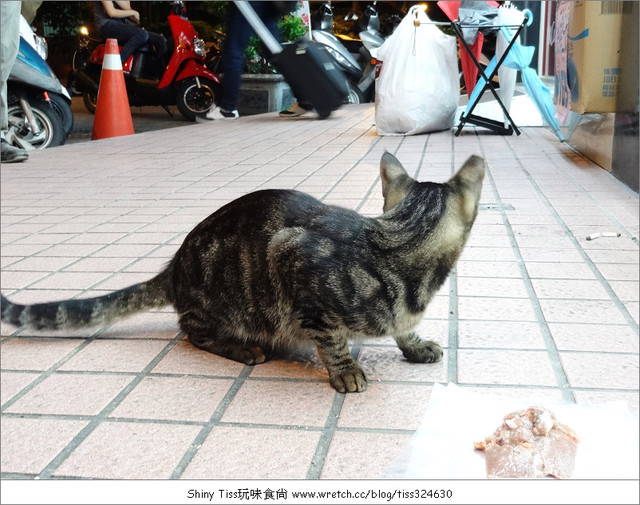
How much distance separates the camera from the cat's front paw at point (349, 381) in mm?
1463

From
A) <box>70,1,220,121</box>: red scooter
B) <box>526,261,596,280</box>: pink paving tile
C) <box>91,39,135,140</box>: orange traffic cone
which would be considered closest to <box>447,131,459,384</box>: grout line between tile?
<box>526,261,596,280</box>: pink paving tile

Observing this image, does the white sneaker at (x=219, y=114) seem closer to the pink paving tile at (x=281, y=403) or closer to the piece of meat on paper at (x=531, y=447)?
the pink paving tile at (x=281, y=403)

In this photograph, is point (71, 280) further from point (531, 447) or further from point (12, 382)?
point (531, 447)

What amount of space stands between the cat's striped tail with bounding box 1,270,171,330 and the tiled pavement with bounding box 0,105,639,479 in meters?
0.06

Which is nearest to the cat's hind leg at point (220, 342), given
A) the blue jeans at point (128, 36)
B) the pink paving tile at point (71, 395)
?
the pink paving tile at point (71, 395)

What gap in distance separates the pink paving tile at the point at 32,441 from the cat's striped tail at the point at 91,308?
1.21ft

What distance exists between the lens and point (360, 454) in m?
1.22

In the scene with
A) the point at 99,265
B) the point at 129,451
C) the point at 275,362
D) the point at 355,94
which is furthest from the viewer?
the point at 99,265

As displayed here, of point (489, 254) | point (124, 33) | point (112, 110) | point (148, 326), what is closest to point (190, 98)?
point (148, 326)

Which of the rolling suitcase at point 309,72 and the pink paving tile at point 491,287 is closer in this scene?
the rolling suitcase at point 309,72

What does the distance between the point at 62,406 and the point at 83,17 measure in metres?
0.75

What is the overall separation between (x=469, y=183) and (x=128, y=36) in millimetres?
640

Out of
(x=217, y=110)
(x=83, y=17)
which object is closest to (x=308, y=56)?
(x=83, y=17)

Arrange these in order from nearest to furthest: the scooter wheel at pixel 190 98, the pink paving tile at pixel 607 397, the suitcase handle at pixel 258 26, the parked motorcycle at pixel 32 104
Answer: the suitcase handle at pixel 258 26 → the pink paving tile at pixel 607 397 → the scooter wheel at pixel 190 98 → the parked motorcycle at pixel 32 104
